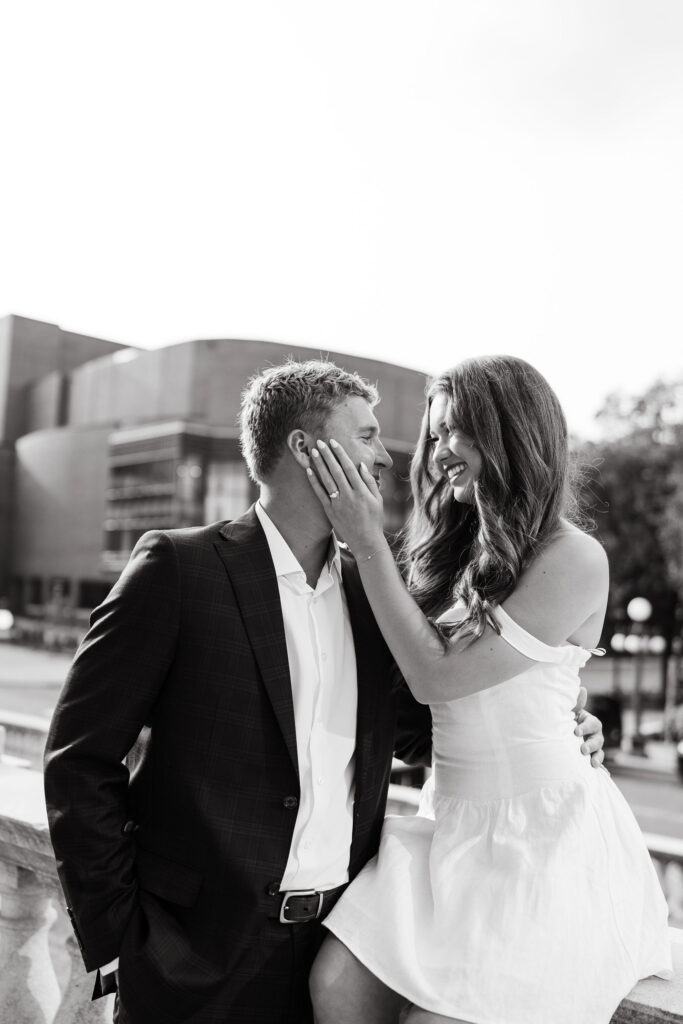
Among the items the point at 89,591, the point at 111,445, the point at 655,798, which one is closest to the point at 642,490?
the point at 655,798

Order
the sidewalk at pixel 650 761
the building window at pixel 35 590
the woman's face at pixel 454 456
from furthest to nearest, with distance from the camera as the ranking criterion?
the building window at pixel 35 590, the sidewalk at pixel 650 761, the woman's face at pixel 454 456

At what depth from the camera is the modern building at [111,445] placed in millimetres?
54906

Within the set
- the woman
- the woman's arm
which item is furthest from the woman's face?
the woman's arm

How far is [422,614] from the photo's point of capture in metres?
2.35

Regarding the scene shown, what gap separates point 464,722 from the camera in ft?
7.86

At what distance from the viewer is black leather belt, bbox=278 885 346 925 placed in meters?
2.23

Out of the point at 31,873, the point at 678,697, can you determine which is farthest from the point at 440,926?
the point at 678,697

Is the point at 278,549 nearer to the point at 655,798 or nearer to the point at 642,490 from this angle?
the point at 655,798

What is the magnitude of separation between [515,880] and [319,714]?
59 centimetres

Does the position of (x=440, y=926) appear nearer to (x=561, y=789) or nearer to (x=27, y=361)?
(x=561, y=789)

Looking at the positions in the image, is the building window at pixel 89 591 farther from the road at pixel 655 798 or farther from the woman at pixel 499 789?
the woman at pixel 499 789

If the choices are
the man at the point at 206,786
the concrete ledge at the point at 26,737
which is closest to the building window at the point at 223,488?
the concrete ledge at the point at 26,737

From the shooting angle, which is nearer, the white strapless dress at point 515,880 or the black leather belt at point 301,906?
the white strapless dress at point 515,880

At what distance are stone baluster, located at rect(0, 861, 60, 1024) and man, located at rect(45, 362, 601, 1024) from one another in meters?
0.99
